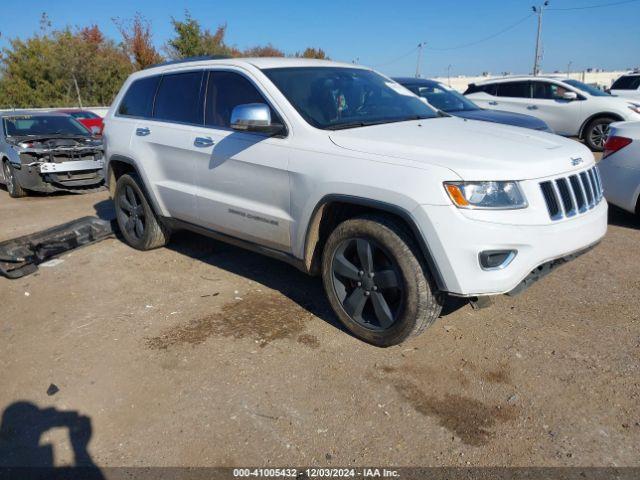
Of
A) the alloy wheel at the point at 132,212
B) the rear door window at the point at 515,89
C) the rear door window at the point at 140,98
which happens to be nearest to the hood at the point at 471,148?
the rear door window at the point at 140,98

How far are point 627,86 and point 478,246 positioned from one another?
54.3 ft

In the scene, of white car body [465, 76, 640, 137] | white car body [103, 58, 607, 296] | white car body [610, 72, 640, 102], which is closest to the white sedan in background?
white car body [103, 58, 607, 296]

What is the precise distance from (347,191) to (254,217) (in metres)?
0.99

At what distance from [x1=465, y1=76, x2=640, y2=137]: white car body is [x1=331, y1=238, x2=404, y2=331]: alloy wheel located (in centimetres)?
894

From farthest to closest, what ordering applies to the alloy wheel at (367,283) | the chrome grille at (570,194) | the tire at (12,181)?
1. the tire at (12,181)
2. the alloy wheel at (367,283)
3. the chrome grille at (570,194)

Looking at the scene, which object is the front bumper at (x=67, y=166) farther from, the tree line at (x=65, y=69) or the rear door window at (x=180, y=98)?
the tree line at (x=65, y=69)

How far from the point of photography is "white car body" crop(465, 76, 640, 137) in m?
11.3

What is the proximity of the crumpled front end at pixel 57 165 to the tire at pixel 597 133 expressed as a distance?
10277 millimetres

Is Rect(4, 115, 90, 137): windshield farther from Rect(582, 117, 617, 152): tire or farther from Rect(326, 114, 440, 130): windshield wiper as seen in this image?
Rect(582, 117, 617, 152): tire

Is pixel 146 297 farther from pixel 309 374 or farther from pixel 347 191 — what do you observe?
pixel 347 191

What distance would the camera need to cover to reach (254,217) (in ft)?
13.1

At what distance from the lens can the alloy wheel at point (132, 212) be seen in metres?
5.51

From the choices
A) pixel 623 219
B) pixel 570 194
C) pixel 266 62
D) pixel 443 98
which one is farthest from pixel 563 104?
pixel 570 194

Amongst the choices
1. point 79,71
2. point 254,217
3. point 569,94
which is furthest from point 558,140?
point 79,71
